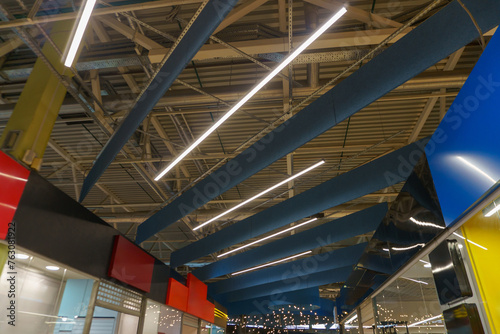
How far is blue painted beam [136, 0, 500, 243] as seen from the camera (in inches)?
140

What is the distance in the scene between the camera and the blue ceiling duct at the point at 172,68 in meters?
3.86

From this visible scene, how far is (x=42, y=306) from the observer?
4926mm

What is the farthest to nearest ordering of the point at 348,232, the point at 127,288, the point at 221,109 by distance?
the point at 348,232 → the point at 221,109 → the point at 127,288

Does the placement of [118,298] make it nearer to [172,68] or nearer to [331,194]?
[172,68]

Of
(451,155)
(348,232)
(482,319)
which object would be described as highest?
(348,232)

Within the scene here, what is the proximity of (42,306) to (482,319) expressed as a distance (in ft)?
18.0

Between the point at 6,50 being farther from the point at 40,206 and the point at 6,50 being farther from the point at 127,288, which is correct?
the point at 127,288

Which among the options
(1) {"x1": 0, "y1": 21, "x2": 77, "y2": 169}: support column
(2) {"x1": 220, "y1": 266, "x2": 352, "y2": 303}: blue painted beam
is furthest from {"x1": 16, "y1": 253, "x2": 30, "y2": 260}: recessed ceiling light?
(2) {"x1": 220, "y1": 266, "x2": 352, "y2": 303}: blue painted beam

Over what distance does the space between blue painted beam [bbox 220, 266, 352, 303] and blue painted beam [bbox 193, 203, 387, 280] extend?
3.32 m

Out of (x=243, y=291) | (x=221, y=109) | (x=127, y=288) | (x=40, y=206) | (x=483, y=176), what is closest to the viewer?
(x=483, y=176)

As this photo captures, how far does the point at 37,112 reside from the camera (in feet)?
16.3

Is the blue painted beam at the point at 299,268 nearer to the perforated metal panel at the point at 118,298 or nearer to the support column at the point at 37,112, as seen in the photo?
the perforated metal panel at the point at 118,298

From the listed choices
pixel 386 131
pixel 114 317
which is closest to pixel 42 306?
pixel 114 317

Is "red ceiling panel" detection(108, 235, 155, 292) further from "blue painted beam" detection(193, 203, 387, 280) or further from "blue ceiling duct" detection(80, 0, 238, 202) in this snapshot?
"blue painted beam" detection(193, 203, 387, 280)
